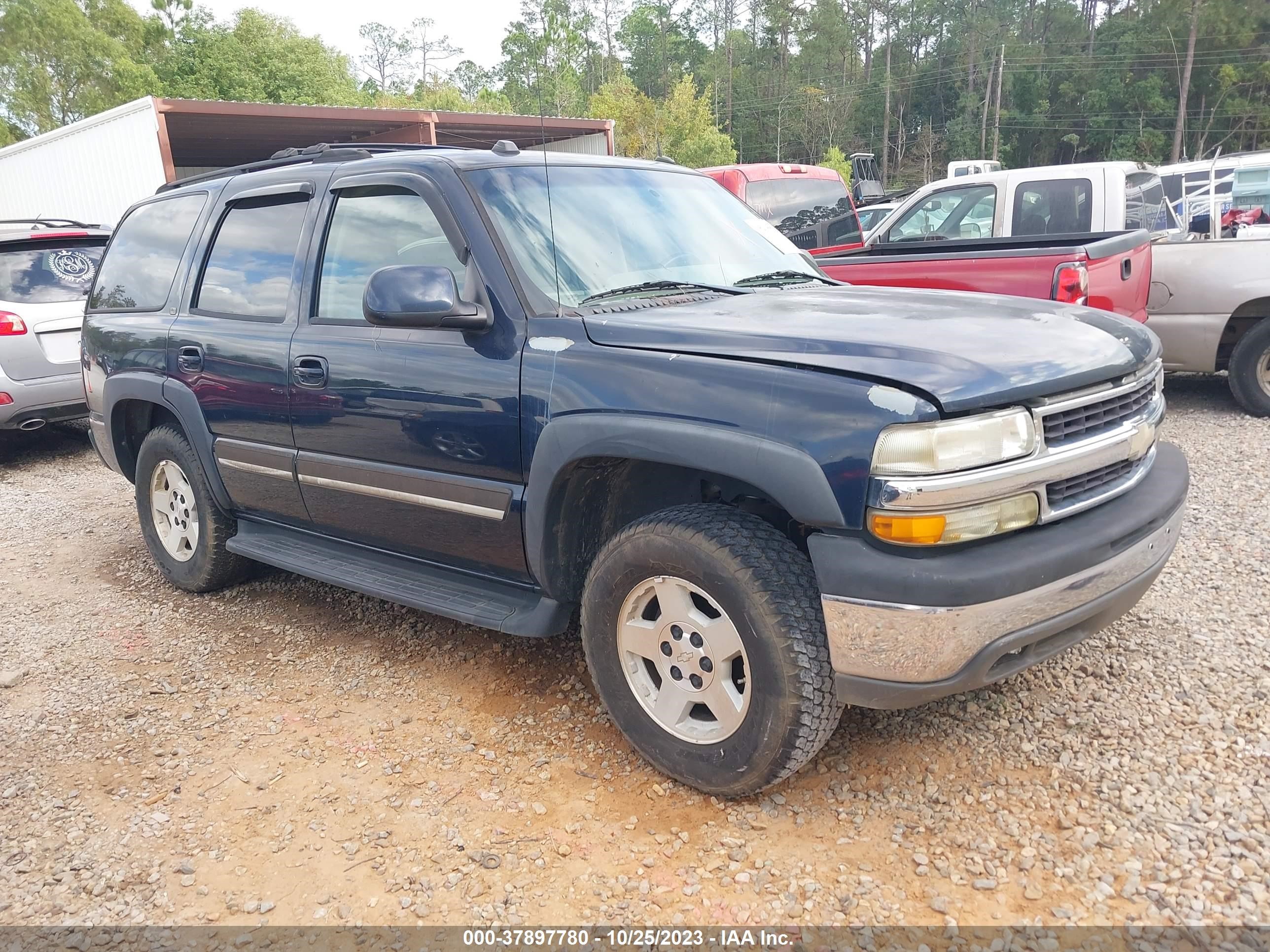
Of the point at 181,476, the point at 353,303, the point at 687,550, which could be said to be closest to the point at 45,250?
the point at 181,476

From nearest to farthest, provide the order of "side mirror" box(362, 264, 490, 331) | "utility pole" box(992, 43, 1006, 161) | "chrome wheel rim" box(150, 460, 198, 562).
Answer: "side mirror" box(362, 264, 490, 331) → "chrome wheel rim" box(150, 460, 198, 562) → "utility pole" box(992, 43, 1006, 161)

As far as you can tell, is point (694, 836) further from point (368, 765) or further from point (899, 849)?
point (368, 765)

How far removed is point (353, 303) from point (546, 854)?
213 cm

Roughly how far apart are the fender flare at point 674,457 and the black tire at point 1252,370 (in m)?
5.98

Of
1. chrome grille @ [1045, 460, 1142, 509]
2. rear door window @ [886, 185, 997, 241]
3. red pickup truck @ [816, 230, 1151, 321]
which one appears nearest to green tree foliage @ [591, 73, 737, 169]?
rear door window @ [886, 185, 997, 241]

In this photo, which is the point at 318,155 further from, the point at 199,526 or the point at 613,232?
the point at 199,526

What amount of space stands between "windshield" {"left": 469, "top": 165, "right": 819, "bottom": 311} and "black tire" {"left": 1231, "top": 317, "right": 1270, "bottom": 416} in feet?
15.2

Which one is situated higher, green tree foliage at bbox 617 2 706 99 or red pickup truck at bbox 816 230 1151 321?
green tree foliage at bbox 617 2 706 99

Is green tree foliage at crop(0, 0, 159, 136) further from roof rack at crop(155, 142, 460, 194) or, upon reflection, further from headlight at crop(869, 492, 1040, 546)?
headlight at crop(869, 492, 1040, 546)

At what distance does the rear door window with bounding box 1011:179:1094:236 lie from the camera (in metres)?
7.52

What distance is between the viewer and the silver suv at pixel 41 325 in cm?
707

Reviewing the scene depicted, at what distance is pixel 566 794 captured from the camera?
2.80 meters

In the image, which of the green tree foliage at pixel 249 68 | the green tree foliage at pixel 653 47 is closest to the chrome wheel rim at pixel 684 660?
the green tree foliage at pixel 249 68

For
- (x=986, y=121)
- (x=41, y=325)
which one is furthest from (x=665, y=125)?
(x=986, y=121)
